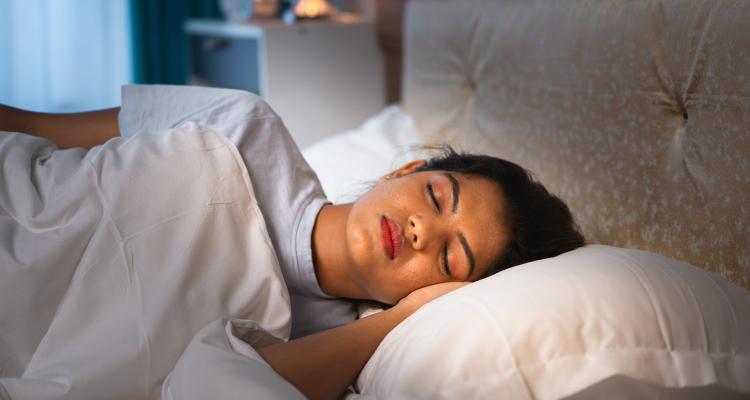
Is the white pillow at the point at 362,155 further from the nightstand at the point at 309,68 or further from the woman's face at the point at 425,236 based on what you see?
the nightstand at the point at 309,68

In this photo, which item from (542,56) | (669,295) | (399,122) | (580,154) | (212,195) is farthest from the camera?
(399,122)

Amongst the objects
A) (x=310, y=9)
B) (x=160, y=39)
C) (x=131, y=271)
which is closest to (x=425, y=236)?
(x=131, y=271)

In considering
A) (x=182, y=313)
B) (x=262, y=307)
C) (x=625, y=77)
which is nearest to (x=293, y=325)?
(x=262, y=307)

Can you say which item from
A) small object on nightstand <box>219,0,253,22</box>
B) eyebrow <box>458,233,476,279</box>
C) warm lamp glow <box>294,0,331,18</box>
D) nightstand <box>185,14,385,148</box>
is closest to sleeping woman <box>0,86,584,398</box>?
eyebrow <box>458,233,476,279</box>

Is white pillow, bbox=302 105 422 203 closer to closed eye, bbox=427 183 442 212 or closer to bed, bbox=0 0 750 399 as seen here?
bed, bbox=0 0 750 399

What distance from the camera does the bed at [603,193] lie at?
809mm

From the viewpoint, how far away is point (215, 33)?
291cm

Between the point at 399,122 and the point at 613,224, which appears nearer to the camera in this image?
the point at 613,224

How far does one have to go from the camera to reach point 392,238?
109 centimetres

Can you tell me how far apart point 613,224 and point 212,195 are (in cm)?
69

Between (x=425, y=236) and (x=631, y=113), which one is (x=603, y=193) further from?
(x=425, y=236)

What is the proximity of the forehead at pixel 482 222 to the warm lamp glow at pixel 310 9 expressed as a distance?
1.84m

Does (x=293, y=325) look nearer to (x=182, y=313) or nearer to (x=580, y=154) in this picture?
(x=182, y=313)

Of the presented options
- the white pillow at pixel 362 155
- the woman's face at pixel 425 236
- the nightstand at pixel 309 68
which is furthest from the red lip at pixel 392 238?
the nightstand at pixel 309 68
